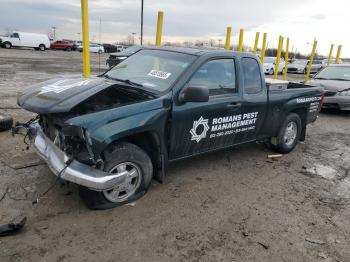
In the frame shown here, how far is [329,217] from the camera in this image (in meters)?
3.92

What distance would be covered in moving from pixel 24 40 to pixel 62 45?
31.4 feet

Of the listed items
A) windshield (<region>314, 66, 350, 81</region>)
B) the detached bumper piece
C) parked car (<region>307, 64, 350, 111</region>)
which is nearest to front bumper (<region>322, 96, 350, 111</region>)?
parked car (<region>307, 64, 350, 111</region>)

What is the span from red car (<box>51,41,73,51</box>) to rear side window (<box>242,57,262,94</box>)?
49012mm

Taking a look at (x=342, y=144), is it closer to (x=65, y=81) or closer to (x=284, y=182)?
(x=284, y=182)

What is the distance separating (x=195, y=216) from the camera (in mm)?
3707

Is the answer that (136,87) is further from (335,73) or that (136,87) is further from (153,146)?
(335,73)

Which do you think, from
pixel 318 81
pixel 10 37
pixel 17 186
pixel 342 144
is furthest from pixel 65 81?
pixel 10 37

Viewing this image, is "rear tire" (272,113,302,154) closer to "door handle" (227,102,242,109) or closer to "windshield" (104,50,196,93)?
"door handle" (227,102,242,109)

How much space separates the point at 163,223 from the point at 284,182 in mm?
2208

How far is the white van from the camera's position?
39069 millimetres

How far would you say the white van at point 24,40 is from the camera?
1538 inches

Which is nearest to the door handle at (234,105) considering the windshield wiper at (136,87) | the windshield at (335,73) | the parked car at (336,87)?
the windshield wiper at (136,87)

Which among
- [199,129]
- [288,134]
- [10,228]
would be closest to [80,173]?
[10,228]

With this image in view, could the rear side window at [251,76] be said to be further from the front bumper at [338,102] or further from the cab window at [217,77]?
the front bumper at [338,102]
